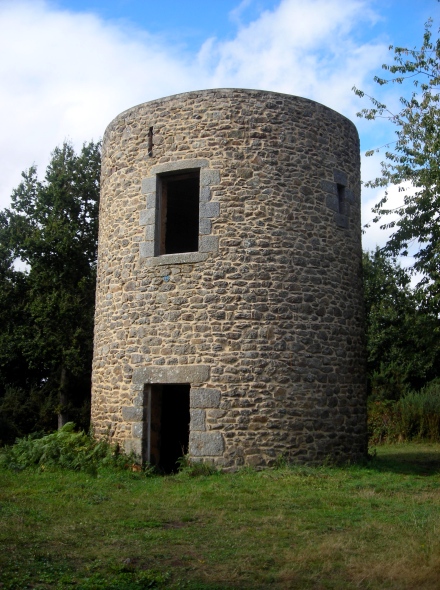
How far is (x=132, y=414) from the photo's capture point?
1002 cm

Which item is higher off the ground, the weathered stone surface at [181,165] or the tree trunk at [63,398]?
the weathered stone surface at [181,165]

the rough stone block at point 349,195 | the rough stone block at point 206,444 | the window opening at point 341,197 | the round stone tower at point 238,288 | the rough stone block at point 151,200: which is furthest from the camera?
the rough stone block at point 349,195

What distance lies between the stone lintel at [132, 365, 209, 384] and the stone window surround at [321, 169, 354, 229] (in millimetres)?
3357

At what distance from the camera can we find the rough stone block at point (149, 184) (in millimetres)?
10430

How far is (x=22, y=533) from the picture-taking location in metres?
5.87

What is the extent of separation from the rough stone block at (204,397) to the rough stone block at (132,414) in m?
0.92

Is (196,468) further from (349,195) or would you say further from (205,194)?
(349,195)

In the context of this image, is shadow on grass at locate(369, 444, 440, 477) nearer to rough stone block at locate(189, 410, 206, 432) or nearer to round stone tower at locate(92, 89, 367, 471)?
round stone tower at locate(92, 89, 367, 471)

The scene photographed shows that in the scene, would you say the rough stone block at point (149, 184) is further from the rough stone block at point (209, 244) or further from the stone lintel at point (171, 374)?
the stone lintel at point (171, 374)

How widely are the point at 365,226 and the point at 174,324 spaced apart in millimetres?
4839

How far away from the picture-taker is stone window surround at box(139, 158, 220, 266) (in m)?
9.93

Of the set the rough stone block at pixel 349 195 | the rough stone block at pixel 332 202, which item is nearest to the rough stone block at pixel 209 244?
the rough stone block at pixel 332 202

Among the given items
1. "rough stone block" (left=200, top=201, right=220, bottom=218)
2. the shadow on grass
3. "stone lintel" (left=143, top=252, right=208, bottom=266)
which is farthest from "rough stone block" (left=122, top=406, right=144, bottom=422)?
the shadow on grass

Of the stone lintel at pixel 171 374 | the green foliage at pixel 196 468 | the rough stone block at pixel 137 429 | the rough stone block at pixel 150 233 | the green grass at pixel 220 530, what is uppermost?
the rough stone block at pixel 150 233
